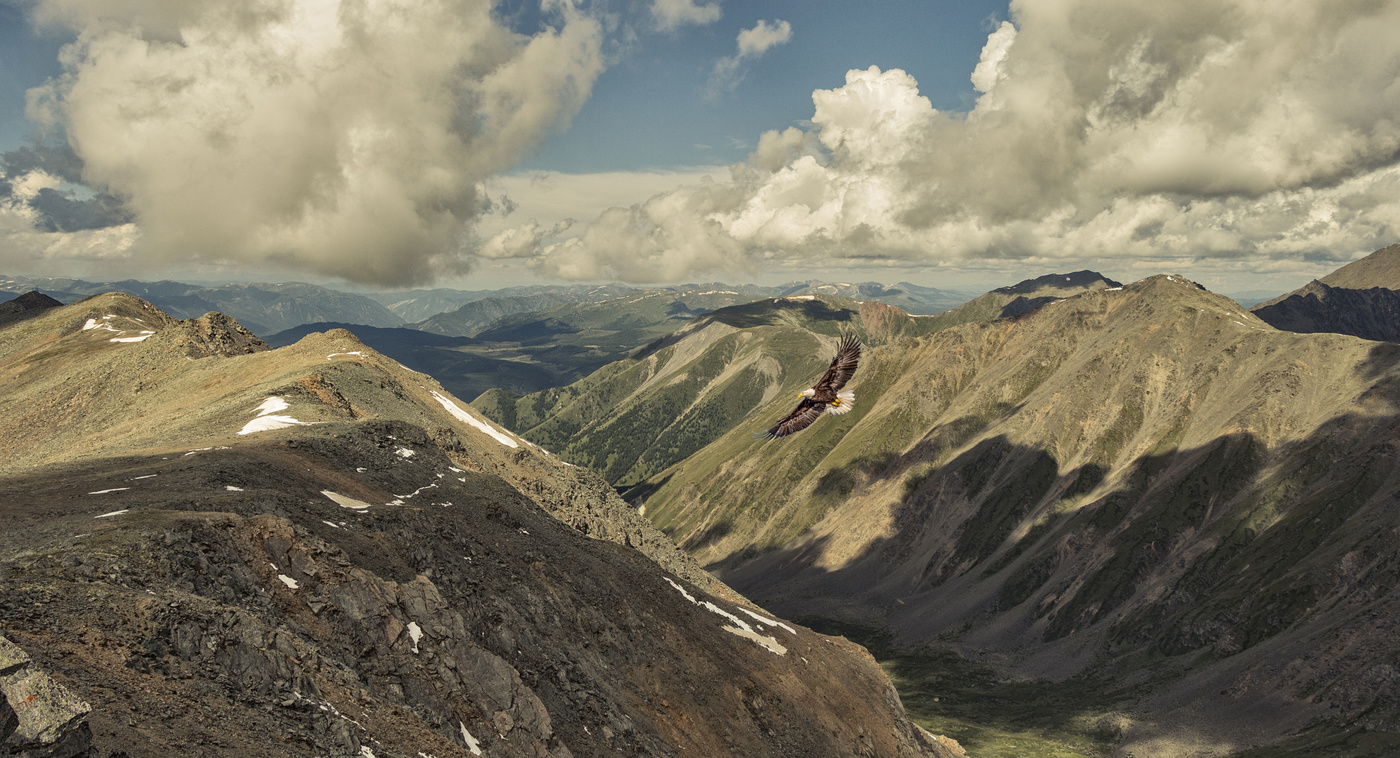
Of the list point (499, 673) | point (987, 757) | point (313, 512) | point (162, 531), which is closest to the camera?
point (162, 531)

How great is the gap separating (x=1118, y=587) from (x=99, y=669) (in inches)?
8367

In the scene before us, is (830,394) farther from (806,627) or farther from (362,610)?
(806,627)

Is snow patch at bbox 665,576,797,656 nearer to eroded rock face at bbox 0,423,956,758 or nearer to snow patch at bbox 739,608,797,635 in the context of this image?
eroded rock face at bbox 0,423,956,758

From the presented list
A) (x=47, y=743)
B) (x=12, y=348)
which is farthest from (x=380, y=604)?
(x=12, y=348)

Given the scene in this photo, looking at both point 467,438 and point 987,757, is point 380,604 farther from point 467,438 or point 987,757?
point 987,757

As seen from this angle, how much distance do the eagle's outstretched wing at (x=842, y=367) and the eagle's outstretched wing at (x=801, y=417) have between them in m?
0.98

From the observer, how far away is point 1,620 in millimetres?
20125

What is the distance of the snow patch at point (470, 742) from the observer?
99.1ft

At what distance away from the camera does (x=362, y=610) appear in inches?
1261

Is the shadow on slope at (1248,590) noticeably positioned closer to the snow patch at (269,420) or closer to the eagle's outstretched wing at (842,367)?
the eagle's outstretched wing at (842,367)

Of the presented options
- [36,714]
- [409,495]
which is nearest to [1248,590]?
[409,495]

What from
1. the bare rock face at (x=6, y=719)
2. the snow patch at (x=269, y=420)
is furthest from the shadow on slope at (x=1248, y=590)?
the bare rock face at (x=6, y=719)

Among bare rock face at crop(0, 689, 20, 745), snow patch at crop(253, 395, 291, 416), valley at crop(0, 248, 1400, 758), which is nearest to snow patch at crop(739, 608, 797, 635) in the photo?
valley at crop(0, 248, 1400, 758)

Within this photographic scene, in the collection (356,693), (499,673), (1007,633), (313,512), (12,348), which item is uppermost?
(12,348)
